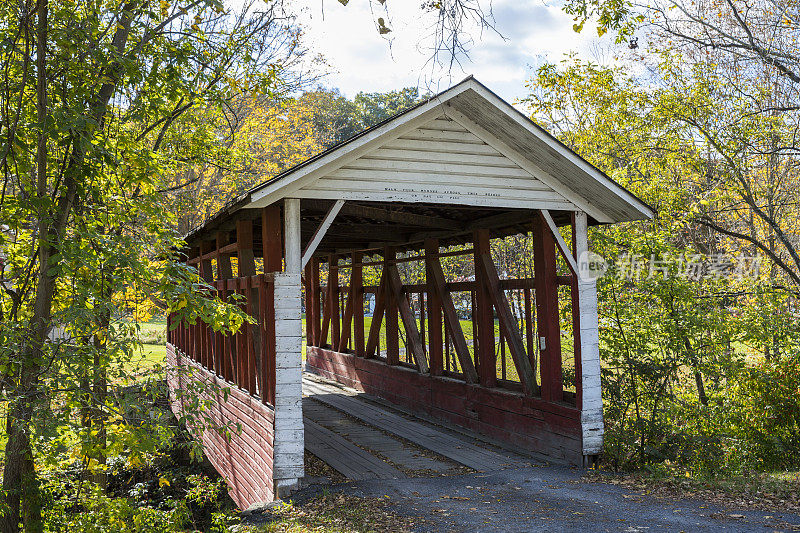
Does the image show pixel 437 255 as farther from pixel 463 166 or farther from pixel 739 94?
pixel 739 94

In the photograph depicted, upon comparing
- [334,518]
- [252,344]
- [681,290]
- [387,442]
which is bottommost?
[387,442]

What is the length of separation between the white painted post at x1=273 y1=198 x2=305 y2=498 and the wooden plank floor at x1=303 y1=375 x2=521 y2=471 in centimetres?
212

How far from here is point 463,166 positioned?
7355mm

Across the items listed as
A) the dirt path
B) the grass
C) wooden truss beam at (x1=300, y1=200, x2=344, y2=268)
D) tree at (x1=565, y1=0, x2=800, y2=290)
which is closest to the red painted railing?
wooden truss beam at (x1=300, y1=200, x2=344, y2=268)

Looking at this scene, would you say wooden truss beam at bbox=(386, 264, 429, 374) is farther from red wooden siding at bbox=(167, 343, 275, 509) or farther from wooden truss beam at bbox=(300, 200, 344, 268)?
wooden truss beam at bbox=(300, 200, 344, 268)

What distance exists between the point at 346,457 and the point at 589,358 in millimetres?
3037

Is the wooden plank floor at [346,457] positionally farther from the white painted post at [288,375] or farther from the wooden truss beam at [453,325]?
the wooden truss beam at [453,325]

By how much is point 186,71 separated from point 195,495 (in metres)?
5.72

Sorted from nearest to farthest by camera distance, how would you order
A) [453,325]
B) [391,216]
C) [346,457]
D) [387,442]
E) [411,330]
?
[346,457] → [387,442] → [391,216] → [453,325] → [411,330]

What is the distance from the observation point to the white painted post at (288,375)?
6383 mm

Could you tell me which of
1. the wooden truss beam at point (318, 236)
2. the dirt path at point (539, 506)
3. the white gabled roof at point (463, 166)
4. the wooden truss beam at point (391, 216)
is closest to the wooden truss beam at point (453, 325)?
the wooden truss beam at point (391, 216)

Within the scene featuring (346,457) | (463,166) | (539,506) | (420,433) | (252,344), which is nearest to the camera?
(539,506)

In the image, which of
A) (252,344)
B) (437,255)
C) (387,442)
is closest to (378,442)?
(387,442)

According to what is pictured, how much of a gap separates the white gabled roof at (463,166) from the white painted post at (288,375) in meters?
0.78
